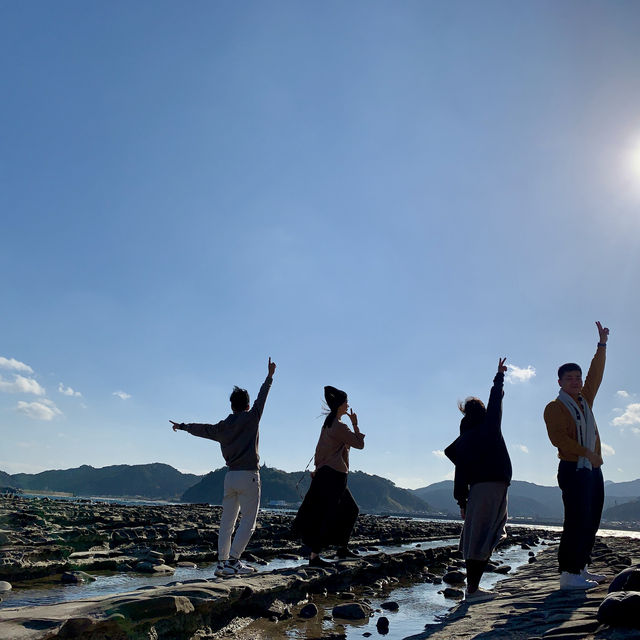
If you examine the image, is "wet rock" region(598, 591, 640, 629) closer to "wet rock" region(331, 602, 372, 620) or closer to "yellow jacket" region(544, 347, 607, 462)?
"yellow jacket" region(544, 347, 607, 462)

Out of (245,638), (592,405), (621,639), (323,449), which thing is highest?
(592,405)

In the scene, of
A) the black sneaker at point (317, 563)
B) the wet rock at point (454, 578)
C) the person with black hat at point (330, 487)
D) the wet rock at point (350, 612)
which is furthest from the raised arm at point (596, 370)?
the wet rock at point (454, 578)

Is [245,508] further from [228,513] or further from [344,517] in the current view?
[344,517]

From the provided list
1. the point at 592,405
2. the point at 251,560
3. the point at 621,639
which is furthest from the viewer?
the point at 251,560

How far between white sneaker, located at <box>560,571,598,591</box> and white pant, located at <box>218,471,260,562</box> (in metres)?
3.44

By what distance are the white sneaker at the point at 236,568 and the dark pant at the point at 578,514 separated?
348cm

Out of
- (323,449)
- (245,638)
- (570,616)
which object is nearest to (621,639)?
(570,616)

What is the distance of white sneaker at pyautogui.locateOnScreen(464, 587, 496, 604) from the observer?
5349mm

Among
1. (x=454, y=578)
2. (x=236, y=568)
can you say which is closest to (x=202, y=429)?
(x=236, y=568)

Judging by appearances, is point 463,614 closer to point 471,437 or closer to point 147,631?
point 471,437

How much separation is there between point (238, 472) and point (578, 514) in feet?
12.5

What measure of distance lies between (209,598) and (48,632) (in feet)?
5.07

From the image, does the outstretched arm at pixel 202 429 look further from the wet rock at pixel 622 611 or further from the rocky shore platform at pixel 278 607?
the wet rock at pixel 622 611

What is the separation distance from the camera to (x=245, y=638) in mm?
4191
